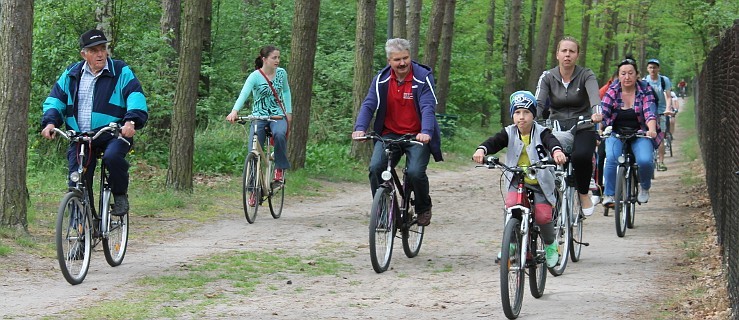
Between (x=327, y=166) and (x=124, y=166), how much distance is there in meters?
11.8

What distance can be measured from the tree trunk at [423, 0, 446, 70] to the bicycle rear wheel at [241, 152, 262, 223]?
14308 mm

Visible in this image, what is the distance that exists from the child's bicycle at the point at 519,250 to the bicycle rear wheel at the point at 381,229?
1.56m

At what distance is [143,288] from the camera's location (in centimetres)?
888

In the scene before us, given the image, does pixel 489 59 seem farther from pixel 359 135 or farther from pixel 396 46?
pixel 359 135

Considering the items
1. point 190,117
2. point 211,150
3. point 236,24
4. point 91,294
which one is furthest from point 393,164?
point 236,24

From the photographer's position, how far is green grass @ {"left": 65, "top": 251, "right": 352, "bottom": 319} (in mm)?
7941

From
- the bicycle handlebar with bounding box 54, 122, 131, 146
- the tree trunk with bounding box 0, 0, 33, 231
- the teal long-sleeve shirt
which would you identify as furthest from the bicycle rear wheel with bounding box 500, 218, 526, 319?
the teal long-sleeve shirt

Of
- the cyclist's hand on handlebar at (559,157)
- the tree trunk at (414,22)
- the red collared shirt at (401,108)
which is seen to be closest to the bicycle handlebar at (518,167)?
the cyclist's hand on handlebar at (559,157)

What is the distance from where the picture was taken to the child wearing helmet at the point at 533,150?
28.5ft

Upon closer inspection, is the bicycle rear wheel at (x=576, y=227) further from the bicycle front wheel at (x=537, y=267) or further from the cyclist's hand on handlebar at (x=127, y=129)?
the cyclist's hand on handlebar at (x=127, y=129)

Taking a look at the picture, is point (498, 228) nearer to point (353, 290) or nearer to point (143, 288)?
point (353, 290)

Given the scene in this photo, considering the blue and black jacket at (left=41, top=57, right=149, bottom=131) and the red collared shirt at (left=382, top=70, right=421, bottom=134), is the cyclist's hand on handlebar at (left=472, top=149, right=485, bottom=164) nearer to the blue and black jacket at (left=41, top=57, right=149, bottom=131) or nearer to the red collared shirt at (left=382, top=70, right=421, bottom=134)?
the red collared shirt at (left=382, top=70, right=421, bottom=134)

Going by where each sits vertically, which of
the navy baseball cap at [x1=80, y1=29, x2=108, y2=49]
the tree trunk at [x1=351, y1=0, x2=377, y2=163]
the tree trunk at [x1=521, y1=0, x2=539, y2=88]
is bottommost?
the navy baseball cap at [x1=80, y1=29, x2=108, y2=49]

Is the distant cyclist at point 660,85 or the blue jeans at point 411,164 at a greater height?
the distant cyclist at point 660,85
